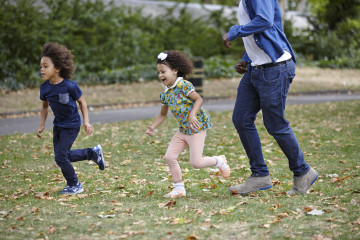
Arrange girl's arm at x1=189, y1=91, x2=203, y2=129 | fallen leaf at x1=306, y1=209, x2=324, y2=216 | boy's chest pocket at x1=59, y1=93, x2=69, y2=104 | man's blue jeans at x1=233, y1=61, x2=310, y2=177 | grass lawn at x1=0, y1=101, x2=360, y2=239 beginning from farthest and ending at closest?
boy's chest pocket at x1=59, y1=93, x2=69, y2=104
girl's arm at x1=189, y1=91, x2=203, y2=129
man's blue jeans at x1=233, y1=61, x2=310, y2=177
fallen leaf at x1=306, y1=209, x2=324, y2=216
grass lawn at x1=0, y1=101, x2=360, y2=239

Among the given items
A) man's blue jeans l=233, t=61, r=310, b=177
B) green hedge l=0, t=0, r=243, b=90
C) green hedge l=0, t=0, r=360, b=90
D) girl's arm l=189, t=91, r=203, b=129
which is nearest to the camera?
man's blue jeans l=233, t=61, r=310, b=177

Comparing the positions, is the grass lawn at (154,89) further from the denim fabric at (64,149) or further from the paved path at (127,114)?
the denim fabric at (64,149)

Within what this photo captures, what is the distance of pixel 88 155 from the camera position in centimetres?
624

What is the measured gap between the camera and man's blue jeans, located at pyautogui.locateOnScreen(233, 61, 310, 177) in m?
5.03

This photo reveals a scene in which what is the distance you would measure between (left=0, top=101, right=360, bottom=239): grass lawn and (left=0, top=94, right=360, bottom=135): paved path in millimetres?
1819

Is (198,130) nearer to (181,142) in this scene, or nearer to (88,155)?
(181,142)

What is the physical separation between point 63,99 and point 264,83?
2.11 metres

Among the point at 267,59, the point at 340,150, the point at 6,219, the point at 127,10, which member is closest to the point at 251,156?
the point at 267,59

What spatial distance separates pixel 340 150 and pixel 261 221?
4193 millimetres

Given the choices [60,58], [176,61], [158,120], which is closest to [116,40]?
[60,58]

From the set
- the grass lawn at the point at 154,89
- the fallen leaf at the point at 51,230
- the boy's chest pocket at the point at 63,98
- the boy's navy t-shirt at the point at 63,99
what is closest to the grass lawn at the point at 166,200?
the fallen leaf at the point at 51,230

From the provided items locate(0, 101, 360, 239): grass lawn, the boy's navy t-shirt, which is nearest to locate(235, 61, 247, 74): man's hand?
locate(0, 101, 360, 239): grass lawn

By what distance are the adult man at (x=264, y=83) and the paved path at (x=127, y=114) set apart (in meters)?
6.60

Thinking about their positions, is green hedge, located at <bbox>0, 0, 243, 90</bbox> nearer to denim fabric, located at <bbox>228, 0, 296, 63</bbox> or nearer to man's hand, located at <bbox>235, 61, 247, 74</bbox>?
man's hand, located at <bbox>235, 61, 247, 74</bbox>
